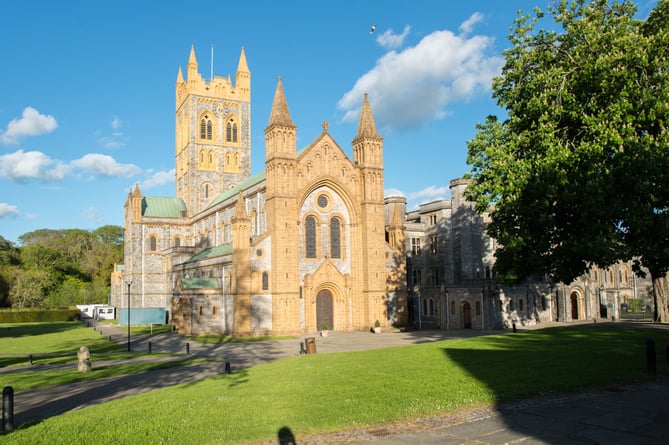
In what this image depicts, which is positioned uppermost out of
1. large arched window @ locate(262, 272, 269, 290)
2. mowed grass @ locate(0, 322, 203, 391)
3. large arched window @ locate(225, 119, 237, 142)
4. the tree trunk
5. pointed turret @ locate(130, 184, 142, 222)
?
large arched window @ locate(225, 119, 237, 142)

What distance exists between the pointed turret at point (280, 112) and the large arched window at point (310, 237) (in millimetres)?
8505

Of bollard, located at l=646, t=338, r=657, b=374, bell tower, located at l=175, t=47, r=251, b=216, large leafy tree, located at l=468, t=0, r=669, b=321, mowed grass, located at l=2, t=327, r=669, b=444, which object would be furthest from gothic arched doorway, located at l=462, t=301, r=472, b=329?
bell tower, located at l=175, t=47, r=251, b=216

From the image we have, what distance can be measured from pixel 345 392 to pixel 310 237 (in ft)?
108

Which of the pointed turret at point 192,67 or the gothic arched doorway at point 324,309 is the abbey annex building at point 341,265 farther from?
the pointed turret at point 192,67

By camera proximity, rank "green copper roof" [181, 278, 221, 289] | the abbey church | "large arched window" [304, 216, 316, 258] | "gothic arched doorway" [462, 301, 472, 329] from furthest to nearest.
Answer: "gothic arched doorway" [462, 301, 472, 329] → "large arched window" [304, 216, 316, 258] → "green copper roof" [181, 278, 221, 289] → the abbey church

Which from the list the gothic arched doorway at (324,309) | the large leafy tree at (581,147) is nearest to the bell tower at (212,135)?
the gothic arched doorway at (324,309)

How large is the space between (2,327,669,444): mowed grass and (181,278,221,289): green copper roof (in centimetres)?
2568

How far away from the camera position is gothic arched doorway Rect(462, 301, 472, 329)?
160 ft

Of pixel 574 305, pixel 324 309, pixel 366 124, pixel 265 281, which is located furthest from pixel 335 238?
pixel 574 305

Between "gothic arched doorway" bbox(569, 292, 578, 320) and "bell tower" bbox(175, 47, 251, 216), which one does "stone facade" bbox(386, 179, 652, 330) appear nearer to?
"gothic arched doorway" bbox(569, 292, 578, 320)

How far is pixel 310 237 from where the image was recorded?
4778cm

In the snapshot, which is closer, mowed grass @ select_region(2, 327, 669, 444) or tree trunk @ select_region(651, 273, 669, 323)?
mowed grass @ select_region(2, 327, 669, 444)

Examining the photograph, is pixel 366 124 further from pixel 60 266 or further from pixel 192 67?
pixel 60 266

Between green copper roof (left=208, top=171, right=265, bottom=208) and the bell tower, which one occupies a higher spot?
the bell tower
